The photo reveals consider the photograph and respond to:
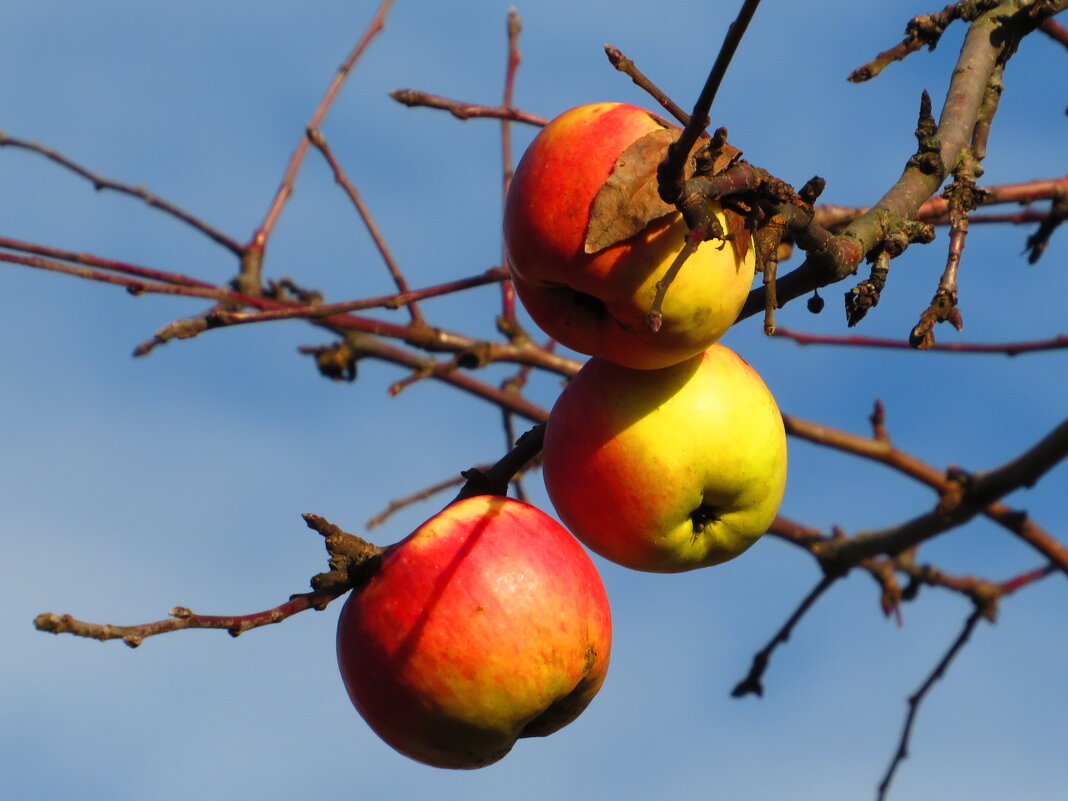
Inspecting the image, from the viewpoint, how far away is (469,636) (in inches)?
75.1

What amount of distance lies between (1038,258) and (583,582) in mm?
1611

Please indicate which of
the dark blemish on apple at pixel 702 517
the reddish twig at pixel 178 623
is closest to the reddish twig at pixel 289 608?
the reddish twig at pixel 178 623

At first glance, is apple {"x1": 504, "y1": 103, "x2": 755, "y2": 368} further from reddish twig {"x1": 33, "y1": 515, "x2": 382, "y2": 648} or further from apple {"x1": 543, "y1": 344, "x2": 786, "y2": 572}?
reddish twig {"x1": 33, "y1": 515, "x2": 382, "y2": 648}

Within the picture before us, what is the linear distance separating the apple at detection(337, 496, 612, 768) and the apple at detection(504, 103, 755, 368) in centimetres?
36

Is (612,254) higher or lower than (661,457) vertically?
higher

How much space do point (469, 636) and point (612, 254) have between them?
2.06 feet

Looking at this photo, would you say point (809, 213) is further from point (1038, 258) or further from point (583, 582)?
point (1038, 258)

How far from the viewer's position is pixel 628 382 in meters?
2.08

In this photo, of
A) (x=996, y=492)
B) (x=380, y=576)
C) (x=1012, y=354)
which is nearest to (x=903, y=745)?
(x=996, y=492)

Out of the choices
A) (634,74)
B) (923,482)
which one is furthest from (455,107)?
(923,482)

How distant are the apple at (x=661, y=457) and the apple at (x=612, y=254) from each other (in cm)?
13

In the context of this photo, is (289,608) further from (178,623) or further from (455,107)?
(455,107)

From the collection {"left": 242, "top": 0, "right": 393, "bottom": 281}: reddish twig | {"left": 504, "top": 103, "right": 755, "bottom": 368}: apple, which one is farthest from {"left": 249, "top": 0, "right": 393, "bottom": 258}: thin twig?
{"left": 504, "top": 103, "right": 755, "bottom": 368}: apple

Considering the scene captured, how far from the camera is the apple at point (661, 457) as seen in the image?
6.71 ft
